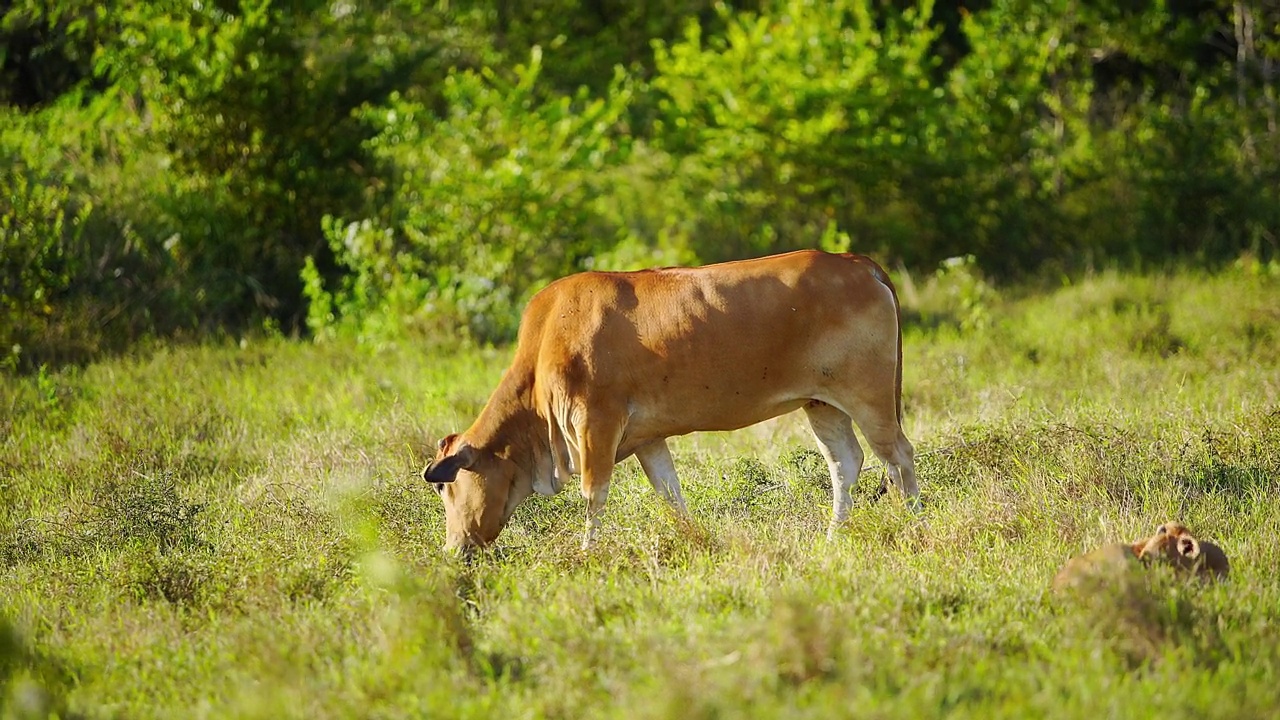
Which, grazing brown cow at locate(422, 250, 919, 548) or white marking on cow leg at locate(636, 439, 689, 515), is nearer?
grazing brown cow at locate(422, 250, 919, 548)

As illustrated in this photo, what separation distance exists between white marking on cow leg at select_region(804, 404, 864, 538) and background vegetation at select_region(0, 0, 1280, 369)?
210 inches

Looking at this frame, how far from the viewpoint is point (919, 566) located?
5652 mm

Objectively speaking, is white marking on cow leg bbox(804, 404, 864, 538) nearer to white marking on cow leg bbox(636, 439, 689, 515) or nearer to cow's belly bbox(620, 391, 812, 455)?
cow's belly bbox(620, 391, 812, 455)

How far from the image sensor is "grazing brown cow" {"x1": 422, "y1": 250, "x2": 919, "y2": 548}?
6324mm

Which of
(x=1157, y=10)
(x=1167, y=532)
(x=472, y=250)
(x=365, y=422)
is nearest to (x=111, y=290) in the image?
Answer: (x=472, y=250)

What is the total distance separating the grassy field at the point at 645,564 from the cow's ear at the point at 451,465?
0.39m

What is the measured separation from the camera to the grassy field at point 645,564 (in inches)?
173

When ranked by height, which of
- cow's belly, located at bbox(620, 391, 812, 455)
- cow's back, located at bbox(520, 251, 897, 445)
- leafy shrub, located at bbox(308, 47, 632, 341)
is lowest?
leafy shrub, located at bbox(308, 47, 632, 341)

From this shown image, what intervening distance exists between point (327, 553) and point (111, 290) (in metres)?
6.54

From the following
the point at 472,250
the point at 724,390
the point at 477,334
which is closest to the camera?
the point at 724,390

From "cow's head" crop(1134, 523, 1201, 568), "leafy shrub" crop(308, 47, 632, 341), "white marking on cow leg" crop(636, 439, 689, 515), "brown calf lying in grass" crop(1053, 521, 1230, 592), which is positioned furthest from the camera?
"leafy shrub" crop(308, 47, 632, 341)

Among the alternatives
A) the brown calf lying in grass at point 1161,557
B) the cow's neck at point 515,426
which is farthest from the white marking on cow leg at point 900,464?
the cow's neck at point 515,426

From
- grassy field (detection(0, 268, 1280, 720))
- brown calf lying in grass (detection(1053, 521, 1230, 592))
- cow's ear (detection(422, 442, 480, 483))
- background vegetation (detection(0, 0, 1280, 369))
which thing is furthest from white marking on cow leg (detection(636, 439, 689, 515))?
background vegetation (detection(0, 0, 1280, 369))

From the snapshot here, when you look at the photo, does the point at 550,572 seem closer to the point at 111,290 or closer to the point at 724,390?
the point at 724,390
